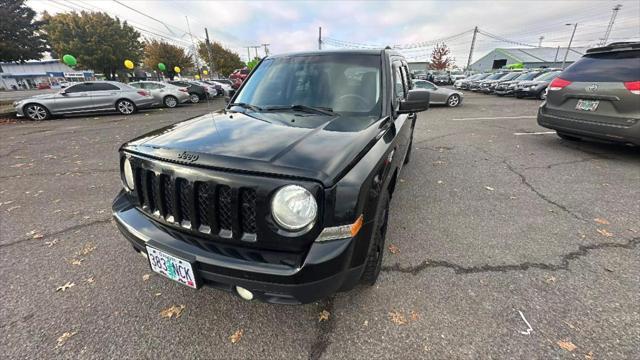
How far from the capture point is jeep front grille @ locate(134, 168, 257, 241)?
4.81 ft

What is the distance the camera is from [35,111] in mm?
10898

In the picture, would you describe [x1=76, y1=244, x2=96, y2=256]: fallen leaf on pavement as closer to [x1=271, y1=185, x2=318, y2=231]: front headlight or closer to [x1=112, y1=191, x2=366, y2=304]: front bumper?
[x1=112, y1=191, x2=366, y2=304]: front bumper

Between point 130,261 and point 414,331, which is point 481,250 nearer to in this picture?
point 414,331

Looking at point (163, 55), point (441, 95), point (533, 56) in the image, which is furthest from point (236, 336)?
point (533, 56)

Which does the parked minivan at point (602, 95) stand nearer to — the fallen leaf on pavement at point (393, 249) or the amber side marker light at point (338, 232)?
the fallen leaf on pavement at point (393, 249)

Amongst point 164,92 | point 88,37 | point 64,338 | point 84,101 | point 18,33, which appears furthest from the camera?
point 88,37

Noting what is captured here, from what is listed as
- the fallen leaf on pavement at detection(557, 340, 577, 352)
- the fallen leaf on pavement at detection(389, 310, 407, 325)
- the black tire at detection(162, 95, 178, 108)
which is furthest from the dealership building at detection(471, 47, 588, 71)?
the fallen leaf on pavement at detection(389, 310, 407, 325)

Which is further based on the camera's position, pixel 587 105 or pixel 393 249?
pixel 587 105

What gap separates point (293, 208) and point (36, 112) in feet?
48.2

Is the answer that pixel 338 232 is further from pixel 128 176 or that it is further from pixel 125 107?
pixel 125 107

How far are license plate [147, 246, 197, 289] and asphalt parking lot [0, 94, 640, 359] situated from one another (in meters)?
0.48

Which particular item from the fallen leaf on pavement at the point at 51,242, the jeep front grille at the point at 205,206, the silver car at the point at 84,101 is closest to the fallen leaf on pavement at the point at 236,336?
the jeep front grille at the point at 205,206

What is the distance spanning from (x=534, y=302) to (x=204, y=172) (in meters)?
2.43

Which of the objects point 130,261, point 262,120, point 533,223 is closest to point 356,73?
point 262,120
